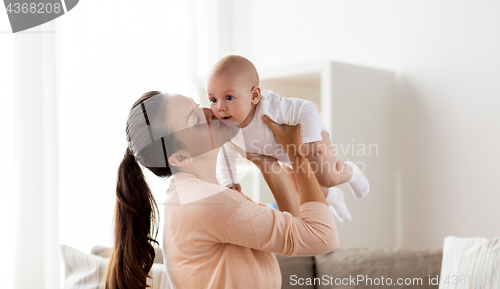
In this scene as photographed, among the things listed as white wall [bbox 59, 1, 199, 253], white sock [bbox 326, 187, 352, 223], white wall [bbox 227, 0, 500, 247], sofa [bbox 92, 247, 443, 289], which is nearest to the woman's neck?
white sock [bbox 326, 187, 352, 223]

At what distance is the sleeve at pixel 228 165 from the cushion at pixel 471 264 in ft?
2.72

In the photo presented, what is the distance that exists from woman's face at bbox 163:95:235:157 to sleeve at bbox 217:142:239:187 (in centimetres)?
18

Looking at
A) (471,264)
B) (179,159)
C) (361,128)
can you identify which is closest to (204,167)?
(179,159)

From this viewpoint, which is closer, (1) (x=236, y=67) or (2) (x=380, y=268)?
(1) (x=236, y=67)

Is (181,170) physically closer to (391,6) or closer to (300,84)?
(300,84)

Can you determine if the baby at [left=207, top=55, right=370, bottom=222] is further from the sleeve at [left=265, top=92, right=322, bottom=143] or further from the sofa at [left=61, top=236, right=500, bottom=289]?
the sofa at [left=61, top=236, right=500, bottom=289]

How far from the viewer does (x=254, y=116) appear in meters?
1.22

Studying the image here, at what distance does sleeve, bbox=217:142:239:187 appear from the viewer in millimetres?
1233

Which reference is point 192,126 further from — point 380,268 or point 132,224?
point 380,268

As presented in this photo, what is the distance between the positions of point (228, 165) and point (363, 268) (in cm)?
76

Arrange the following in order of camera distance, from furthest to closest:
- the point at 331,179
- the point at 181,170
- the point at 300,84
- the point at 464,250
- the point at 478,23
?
the point at 300,84, the point at 478,23, the point at 464,250, the point at 331,179, the point at 181,170

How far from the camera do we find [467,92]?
6.51 ft

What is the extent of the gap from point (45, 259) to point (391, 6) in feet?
6.72

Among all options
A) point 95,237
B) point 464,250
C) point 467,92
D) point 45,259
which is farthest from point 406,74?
point 45,259
